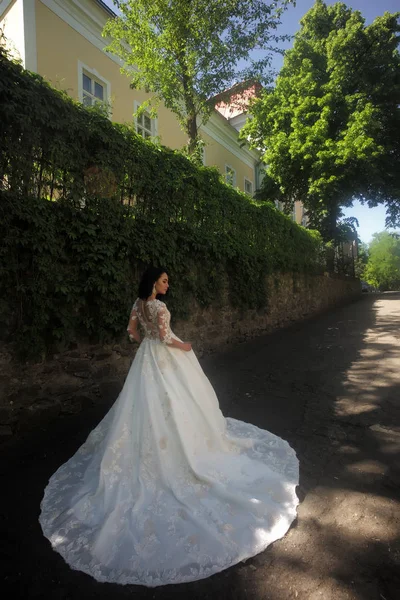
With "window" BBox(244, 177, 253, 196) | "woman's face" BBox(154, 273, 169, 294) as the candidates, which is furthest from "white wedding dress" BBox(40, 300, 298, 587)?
"window" BBox(244, 177, 253, 196)

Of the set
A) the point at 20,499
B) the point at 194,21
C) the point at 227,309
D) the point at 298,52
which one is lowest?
the point at 20,499

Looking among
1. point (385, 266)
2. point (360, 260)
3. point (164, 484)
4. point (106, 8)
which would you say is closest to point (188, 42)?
point (106, 8)

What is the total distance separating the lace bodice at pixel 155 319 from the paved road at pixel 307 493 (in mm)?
1572

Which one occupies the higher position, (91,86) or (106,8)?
(106,8)

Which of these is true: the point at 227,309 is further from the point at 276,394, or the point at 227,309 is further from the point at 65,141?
A: the point at 65,141

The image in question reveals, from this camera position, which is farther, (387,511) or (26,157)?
(26,157)

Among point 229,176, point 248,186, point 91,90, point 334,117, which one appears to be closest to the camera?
point 91,90

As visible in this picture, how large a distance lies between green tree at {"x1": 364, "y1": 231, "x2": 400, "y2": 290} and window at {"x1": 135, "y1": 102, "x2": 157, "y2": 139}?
56.1m

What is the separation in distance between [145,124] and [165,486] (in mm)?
12581

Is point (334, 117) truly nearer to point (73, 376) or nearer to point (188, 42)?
point (188, 42)

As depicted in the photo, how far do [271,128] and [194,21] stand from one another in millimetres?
9291

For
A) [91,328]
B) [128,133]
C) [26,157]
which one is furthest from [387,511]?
[128,133]

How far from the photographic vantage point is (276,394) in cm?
480

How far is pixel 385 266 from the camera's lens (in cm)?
5831
